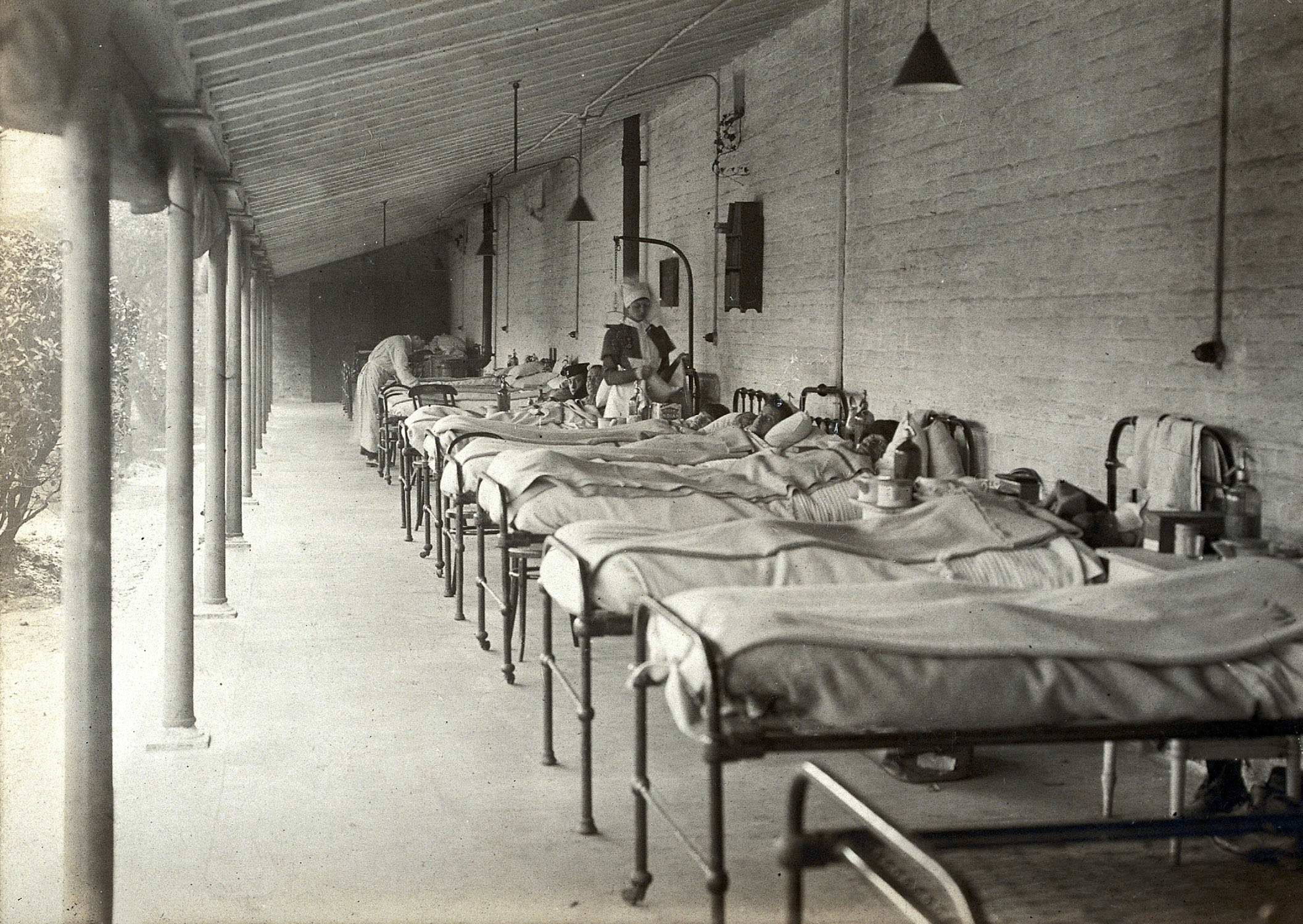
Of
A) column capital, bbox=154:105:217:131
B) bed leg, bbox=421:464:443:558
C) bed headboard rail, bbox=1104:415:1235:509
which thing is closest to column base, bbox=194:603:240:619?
bed leg, bbox=421:464:443:558

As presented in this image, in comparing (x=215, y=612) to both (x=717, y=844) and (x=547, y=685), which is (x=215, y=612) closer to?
(x=547, y=685)

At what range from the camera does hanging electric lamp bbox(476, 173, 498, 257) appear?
1769cm

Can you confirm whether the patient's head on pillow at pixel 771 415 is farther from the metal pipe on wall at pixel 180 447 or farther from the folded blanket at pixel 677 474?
the metal pipe on wall at pixel 180 447

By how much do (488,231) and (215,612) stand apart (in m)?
12.3

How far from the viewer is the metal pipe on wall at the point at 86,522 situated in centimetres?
305

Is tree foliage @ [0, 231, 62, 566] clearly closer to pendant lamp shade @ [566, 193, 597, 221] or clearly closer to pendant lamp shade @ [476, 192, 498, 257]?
pendant lamp shade @ [566, 193, 597, 221]

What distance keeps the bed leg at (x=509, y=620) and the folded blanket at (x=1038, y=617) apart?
243 centimetres

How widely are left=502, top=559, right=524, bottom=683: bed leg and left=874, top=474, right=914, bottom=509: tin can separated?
151cm

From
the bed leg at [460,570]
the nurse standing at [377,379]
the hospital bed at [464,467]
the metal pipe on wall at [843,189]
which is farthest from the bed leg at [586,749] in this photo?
the nurse standing at [377,379]

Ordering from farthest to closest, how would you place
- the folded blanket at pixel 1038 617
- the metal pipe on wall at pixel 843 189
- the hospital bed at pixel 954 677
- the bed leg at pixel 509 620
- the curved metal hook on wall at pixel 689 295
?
the curved metal hook on wall at pixel 689 295, the metal pipe on wall at pixel 843 189, the bed leg at pixel 509 620, the folded blanket at pixel 1038 617, the hospital bed at pixel 954 677

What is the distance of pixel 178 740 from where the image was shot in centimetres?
479

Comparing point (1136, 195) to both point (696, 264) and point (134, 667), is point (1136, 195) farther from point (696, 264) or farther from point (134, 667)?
point (696, 264)

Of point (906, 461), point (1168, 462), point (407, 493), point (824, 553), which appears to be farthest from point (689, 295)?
point (824, 553)

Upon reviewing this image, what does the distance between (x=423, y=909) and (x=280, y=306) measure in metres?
23.2
